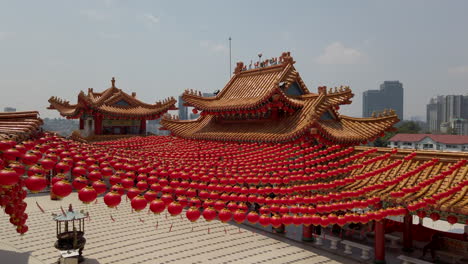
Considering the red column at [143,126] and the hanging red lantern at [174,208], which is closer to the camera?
the hanging red lantern at [174,208]

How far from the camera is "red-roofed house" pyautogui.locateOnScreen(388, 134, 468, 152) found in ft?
208

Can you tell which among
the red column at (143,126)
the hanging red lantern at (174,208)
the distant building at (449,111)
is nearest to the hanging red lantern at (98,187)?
the hanging red lantern at (174,208)

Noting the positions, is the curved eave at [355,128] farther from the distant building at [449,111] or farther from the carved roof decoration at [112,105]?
the distant building at [449,111]

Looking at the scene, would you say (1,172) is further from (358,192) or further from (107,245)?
(107,245)

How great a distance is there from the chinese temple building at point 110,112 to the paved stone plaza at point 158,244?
10834 millimetres

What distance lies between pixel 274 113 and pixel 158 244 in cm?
845

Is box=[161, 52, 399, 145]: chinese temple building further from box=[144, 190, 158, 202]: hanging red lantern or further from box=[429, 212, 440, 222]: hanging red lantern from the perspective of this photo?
box=[144, 190, 158, 202]: hanging red lantern

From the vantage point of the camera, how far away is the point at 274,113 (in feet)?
57.7

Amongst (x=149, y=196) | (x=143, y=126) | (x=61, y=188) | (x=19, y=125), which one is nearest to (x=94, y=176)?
(x=61, y=188)

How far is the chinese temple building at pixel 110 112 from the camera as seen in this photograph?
2825 cm

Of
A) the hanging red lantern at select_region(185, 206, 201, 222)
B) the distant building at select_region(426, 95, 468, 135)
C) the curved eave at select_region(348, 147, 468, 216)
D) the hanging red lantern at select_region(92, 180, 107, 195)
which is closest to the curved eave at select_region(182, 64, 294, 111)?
the curved eave at select_region(348, 147, 468, 216)

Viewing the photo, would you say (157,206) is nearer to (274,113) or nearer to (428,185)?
(428,185)

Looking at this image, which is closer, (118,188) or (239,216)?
(118,188)

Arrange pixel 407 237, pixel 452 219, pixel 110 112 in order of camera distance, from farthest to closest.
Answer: pixel 110 112 < pixel 407 237 < pixel 452 219
